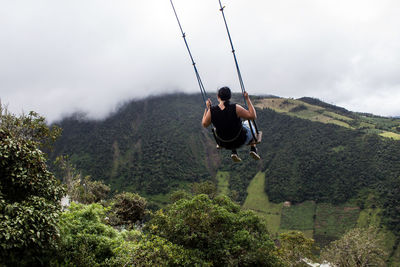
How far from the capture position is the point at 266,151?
419 feet

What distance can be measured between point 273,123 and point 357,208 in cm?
6800

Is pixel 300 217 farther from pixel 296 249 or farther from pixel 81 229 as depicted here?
pixel 81 229

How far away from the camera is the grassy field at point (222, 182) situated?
11444 centimetres

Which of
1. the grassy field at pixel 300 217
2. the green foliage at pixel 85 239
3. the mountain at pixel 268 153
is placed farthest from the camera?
the mountain at pixel 268 153

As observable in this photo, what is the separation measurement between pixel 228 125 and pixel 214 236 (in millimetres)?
12373

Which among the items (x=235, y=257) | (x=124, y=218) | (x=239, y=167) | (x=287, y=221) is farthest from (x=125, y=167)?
(x=235, y=257)

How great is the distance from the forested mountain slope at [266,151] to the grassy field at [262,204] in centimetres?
287

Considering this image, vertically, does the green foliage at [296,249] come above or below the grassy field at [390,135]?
above

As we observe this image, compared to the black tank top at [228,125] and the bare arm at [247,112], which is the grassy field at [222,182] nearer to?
the black tank top at [228,125]

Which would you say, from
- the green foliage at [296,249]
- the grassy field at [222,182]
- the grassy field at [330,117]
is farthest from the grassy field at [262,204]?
the green foliage at [296,249]

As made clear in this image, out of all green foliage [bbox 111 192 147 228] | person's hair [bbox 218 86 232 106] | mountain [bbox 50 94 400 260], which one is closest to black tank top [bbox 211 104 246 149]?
person's hair [bbox 218 86 232 106]

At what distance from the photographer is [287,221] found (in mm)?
85500

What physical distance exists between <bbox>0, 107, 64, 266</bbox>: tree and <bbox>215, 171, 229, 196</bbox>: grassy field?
350ft

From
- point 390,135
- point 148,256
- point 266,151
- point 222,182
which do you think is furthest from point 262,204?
point 148,256
